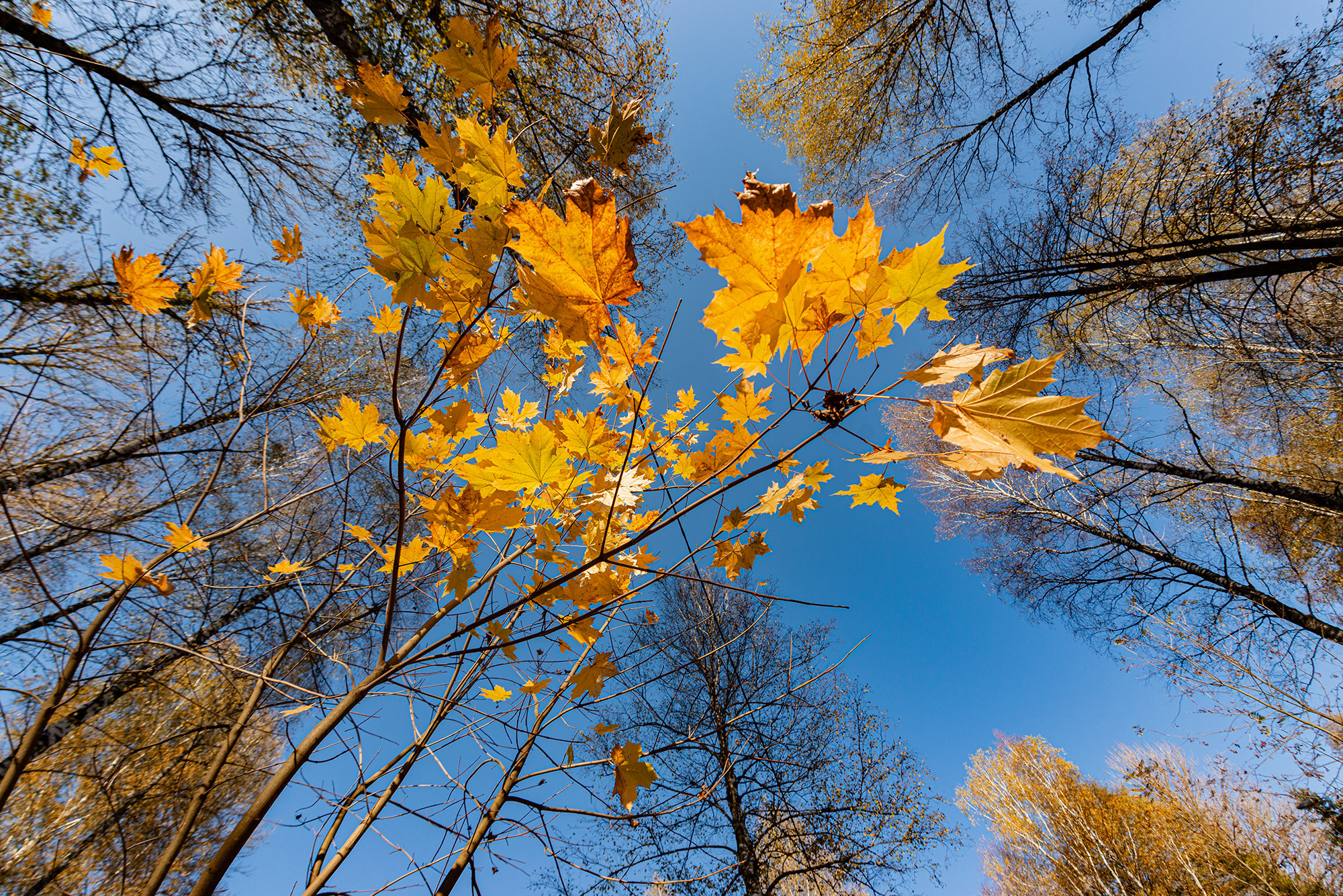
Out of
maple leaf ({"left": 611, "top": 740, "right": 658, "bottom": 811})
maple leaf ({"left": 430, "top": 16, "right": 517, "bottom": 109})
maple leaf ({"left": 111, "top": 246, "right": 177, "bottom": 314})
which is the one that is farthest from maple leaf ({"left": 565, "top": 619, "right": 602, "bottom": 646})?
maple leaf ({"left": 111, "top": 246, "right": 177, "bottom": 314})

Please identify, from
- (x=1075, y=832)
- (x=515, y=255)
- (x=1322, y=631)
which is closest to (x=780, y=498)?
(x=515, y=255)

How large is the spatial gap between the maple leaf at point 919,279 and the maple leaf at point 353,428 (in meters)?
1.03

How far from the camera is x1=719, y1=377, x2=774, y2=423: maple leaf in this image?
0.81 m

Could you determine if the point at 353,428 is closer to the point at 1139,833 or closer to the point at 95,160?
the point at 95,160

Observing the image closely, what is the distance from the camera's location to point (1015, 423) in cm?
50

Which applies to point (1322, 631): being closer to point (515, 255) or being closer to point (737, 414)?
point (737, 414)

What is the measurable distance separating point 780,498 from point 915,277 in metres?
0.43

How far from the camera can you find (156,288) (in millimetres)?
1432

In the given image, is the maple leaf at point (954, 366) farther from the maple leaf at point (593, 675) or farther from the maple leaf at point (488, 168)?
the maple leaf at point (593, 675)

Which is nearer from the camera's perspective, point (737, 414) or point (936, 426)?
point (936, 426)

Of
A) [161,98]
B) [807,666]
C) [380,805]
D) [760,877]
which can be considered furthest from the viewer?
[807,666]

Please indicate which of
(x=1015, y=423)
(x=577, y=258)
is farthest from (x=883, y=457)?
(x=577, y=258)

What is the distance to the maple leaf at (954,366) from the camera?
51cm

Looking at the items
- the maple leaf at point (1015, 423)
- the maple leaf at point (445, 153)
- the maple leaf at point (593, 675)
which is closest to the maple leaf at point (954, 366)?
the maple leaf at point (1015, 423)
